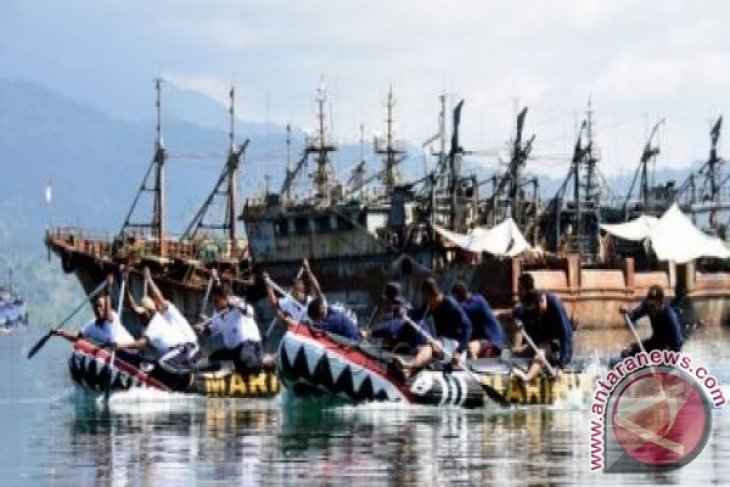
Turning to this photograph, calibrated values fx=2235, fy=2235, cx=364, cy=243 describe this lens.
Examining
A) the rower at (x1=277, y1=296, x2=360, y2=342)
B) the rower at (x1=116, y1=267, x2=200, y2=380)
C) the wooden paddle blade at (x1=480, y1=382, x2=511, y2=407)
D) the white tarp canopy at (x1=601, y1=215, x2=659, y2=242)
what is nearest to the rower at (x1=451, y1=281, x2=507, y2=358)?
the wooden paddle blade at (x1=480, y1=382, x2=511, y2=407)

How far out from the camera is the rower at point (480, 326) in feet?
125

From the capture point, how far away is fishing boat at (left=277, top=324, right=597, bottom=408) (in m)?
37.7

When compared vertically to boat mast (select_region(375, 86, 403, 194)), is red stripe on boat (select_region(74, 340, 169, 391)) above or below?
below

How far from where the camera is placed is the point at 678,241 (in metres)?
104

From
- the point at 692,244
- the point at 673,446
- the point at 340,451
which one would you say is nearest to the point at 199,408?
the point at 340,451

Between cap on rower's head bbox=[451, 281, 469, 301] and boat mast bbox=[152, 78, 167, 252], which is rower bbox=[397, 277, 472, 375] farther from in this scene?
boat mast bbox=[152, 78, 167, 252]

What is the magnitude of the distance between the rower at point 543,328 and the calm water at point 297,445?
0.84 metres

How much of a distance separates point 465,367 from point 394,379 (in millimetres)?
1226

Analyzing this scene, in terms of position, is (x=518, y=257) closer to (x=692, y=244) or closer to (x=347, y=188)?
(x=692, y=244)

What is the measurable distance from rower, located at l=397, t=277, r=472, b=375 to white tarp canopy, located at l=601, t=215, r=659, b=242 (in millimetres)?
69015

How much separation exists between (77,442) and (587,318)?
60.4 meters

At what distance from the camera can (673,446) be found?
28359 millimetres

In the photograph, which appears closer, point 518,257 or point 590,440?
point 590,440

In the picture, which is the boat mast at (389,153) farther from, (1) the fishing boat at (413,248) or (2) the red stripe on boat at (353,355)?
(2) the red stripe on boat at (353,355)
